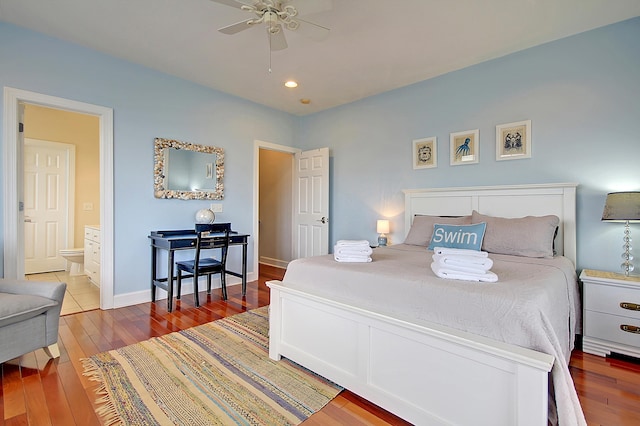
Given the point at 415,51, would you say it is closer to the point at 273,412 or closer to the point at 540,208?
the point at 540,208

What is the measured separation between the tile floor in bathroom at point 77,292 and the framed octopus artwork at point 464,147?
4347mm

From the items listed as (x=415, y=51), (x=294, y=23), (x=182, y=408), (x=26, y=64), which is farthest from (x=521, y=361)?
(x=26, y=64)

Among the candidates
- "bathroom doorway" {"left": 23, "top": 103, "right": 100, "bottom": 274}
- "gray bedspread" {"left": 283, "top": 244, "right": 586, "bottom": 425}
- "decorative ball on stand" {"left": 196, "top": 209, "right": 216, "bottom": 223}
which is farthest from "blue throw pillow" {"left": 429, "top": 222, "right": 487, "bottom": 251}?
"bathroom doorway" {"left": 23, "top": 103, "right": 100, "bottom": 274}

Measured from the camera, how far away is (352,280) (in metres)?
1.85

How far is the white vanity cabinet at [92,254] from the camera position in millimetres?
4023

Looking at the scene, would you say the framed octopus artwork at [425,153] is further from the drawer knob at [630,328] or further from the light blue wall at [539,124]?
the drawer knob at [630,328]

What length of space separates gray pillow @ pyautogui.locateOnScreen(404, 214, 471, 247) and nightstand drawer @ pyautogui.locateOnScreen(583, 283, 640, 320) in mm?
1061

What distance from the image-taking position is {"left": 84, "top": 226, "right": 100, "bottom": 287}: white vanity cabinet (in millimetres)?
4023

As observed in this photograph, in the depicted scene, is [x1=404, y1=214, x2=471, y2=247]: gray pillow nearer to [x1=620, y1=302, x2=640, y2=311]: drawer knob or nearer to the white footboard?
[x1=620, y1=302, x2=640, y2=311]: drawer knob

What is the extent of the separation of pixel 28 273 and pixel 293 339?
4998 millimetres

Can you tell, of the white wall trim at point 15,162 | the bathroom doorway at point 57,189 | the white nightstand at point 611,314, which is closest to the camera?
the white nightstand at point 611,314

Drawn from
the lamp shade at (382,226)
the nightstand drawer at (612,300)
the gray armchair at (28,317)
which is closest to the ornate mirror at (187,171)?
the gray armchair at (28,317)

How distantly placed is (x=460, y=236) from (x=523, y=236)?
49 cm

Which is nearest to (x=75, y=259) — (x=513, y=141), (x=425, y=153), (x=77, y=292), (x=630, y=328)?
(x=77, y=292)
